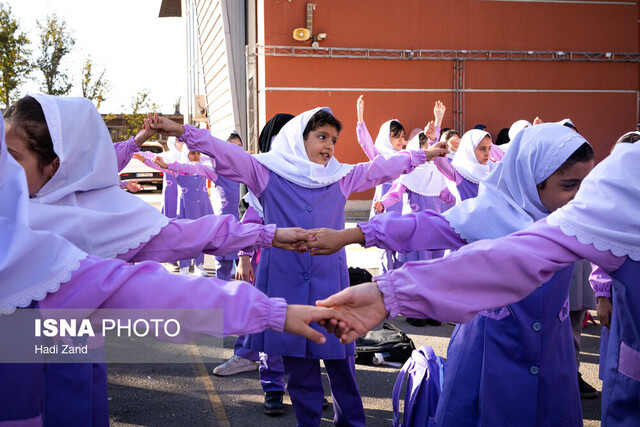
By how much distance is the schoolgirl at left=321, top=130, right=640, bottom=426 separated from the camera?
6.15ft

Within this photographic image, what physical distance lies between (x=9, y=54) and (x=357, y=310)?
840 inches

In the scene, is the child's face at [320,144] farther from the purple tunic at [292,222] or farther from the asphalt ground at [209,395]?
the asphalt ground at [209,395]

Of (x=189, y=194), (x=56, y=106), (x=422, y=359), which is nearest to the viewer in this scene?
(x=56, y=106)

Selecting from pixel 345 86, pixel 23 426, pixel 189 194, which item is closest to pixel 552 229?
pixel 23 426

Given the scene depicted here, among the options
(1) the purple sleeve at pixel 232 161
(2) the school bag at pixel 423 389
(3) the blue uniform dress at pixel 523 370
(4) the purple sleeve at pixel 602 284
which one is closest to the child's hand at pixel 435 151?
(1) the purple sleeve at pixel 232 161

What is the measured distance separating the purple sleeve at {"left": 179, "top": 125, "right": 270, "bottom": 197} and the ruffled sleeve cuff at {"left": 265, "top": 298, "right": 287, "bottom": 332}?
2111mm

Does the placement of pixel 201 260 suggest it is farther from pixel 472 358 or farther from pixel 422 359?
pixel 472 358

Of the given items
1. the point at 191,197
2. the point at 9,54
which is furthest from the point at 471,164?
the point at 9,54

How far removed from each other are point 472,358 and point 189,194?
24.3ft

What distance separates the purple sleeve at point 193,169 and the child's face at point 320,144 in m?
4.78

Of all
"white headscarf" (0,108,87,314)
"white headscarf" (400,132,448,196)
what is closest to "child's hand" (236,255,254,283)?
"white headscarf" (0,108,87,314)

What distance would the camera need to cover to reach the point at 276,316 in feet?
6.45

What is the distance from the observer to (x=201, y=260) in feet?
31.3

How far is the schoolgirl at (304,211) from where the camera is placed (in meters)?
3.71
